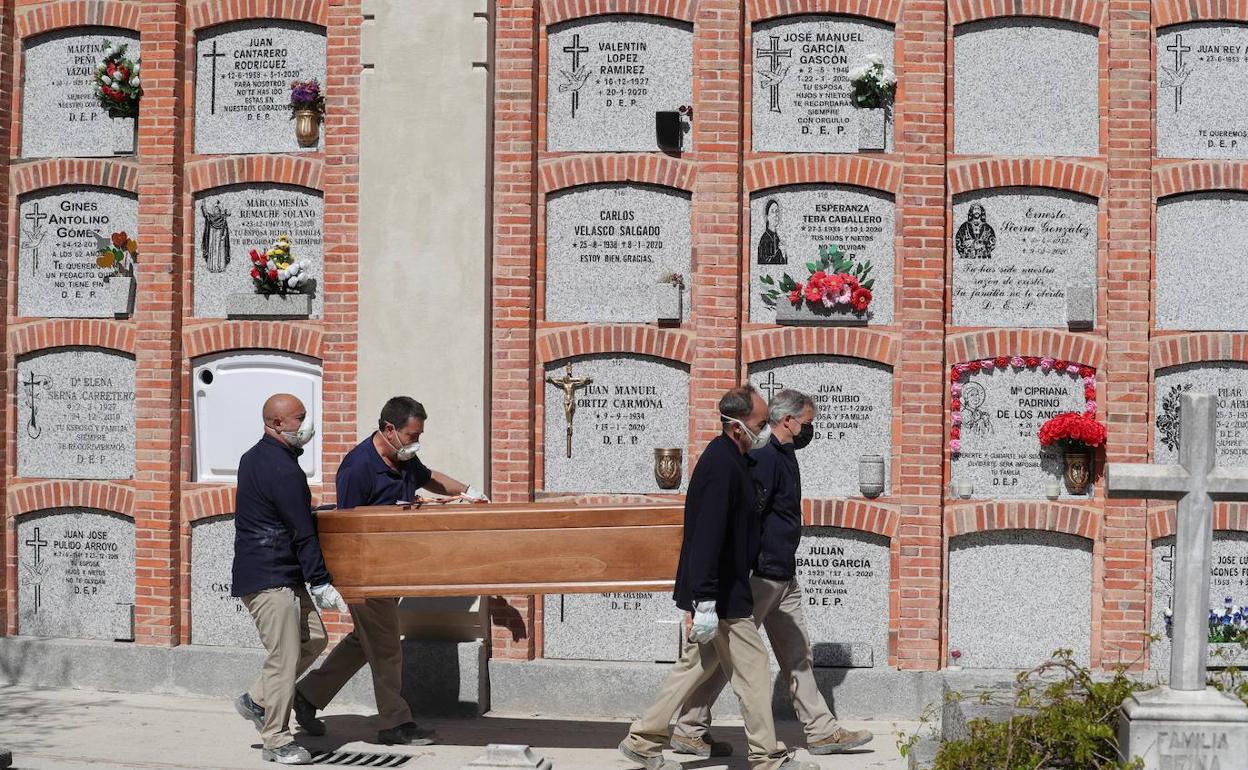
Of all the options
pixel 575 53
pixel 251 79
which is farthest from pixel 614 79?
pixel 251 79

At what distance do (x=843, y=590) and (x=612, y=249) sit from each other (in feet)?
8.40

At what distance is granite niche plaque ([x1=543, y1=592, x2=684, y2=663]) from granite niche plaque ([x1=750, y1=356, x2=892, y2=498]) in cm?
118

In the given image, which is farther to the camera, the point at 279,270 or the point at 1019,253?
the point at 279,270

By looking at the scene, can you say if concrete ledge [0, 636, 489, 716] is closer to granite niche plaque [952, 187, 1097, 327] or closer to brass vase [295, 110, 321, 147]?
brass vase [295, 110, 321, 147]

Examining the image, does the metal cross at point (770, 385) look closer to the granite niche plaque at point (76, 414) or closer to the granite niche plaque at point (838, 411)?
the granite niche plaque at point (838, 411)

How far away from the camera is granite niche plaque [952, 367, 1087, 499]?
9.18 meters

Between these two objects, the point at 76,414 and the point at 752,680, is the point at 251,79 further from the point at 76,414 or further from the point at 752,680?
the point at 752,680

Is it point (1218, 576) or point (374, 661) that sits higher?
point (1218, 576)

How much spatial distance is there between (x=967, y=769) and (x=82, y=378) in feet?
20.8

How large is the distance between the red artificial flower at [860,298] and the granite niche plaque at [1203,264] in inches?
69.6

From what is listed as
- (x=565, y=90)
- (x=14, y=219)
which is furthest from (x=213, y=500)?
(x=565, y=90)

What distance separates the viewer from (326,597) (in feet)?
24.6

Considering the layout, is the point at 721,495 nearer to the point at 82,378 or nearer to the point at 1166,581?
the point at 1166,581

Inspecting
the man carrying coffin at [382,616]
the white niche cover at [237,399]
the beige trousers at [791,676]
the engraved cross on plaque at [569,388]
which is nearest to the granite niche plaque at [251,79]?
the white niche cover at [237,399]
